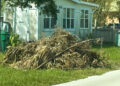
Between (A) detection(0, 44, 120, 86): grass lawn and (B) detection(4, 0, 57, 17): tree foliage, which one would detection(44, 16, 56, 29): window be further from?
(A) detection(0, 44, 120, 86): grass lawn

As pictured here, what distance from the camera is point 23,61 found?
12.8 metres

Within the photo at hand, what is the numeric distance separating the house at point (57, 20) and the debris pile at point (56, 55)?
8883mm

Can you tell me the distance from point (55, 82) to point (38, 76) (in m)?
0.95

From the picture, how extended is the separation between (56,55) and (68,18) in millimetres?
15394

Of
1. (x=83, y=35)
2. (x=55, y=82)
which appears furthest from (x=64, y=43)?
(x=83, y=35)

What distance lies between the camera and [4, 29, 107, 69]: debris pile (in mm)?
12597

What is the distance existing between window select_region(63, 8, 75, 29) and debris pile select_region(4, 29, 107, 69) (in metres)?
13.7

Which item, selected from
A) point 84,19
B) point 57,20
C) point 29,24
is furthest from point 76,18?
point 29,24

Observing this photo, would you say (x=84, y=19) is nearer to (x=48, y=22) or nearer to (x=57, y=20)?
(x=57, y=20)

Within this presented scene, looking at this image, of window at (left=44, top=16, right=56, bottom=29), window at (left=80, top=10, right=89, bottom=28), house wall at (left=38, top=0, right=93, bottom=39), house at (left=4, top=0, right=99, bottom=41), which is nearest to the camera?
house at (left=4, top=0, right=99, bottom=41)

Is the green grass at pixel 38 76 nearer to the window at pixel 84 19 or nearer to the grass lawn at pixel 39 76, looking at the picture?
the grass lawn at pixel 39 76

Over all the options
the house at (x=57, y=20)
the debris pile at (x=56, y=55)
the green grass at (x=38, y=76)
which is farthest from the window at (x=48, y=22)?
the green grass at (x=38, y=76)

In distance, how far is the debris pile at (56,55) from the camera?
12.6 m

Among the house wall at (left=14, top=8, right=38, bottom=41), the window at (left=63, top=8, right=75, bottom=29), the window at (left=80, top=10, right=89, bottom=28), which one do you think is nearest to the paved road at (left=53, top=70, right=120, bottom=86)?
the house wall at (left=14, top=8, right=38, bottom=41)
